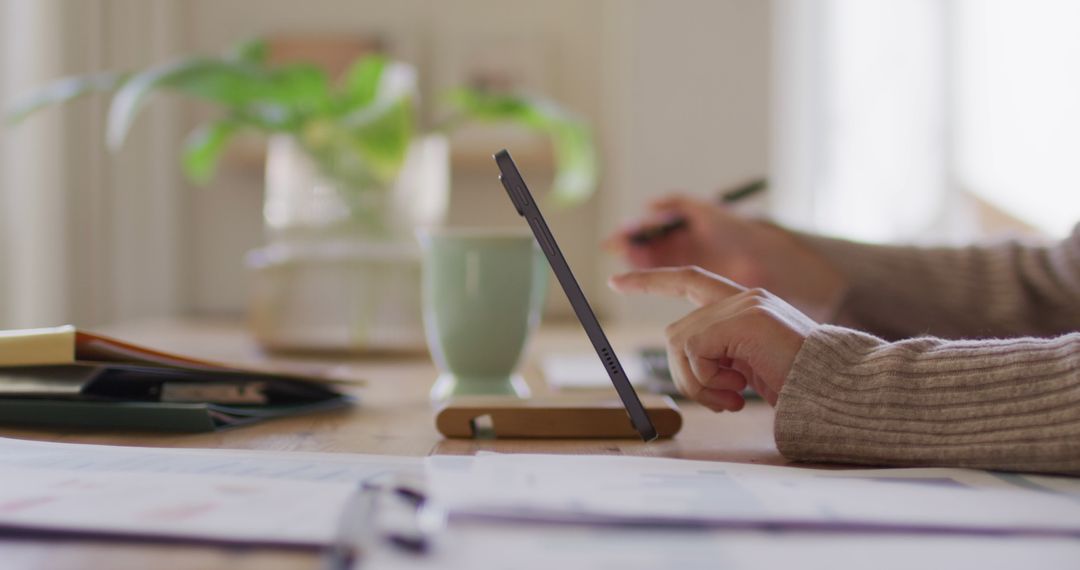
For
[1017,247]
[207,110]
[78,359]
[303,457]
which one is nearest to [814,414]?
[303,457]

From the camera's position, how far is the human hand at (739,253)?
1127mm

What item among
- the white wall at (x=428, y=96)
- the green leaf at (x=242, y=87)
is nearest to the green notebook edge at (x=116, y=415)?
the green leaf at (x=242, y=87)

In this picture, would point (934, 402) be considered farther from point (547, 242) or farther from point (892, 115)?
point (892, 115)

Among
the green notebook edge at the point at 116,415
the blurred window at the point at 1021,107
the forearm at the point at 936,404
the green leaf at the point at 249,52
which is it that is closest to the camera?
the forearm at the point at 936,404

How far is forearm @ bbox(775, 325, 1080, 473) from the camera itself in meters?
0.48

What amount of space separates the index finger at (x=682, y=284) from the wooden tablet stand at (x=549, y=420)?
2.9 inches

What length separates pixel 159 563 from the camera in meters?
0.32

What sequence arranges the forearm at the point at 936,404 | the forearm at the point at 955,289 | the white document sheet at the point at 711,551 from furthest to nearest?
the forearm at the point at 955,289, the forearm at the point at 936,404, the white document sheet at the point at 711,551

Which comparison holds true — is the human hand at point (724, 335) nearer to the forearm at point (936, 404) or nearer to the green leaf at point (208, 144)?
the forearm at point (936, 404)

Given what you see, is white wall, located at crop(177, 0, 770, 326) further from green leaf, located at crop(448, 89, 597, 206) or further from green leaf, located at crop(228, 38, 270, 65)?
green leaf, located at crop(228, 38, 270, 65)

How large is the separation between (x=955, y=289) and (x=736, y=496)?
73 cm

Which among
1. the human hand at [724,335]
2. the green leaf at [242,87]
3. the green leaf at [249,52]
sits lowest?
the human hand at [724,335]

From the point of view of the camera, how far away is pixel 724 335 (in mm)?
546

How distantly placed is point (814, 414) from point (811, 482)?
8 cm
